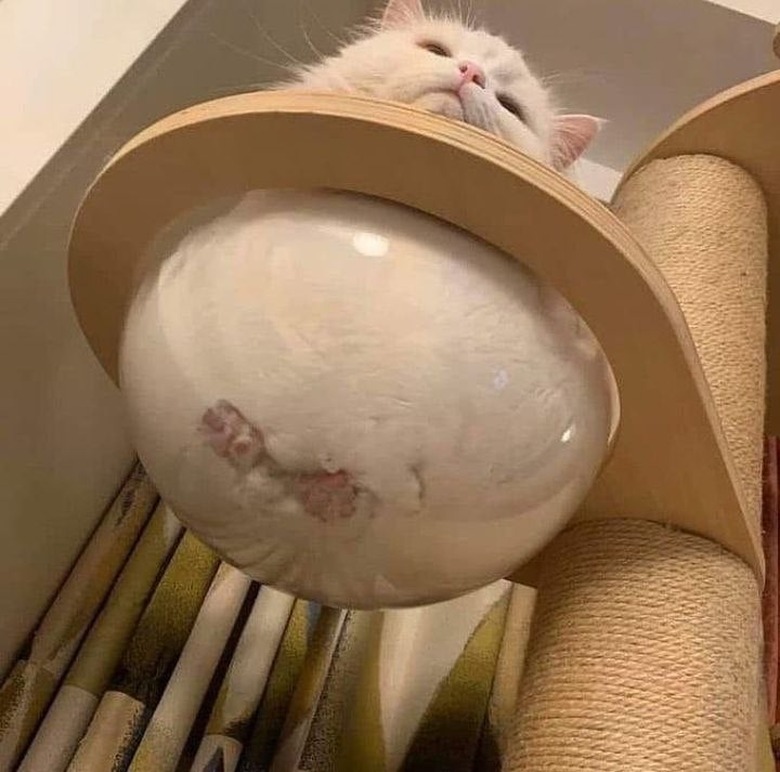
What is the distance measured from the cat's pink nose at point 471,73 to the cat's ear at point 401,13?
0.14 metres

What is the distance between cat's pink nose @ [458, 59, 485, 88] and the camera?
30.9 inches

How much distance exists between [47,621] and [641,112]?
3.39ft

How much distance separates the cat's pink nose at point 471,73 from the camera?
78 centimetres

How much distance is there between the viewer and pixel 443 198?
0.58 meters

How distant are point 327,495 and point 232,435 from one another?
0.05m

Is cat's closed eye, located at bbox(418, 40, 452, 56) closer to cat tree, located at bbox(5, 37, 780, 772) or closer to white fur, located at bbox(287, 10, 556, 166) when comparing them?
white fur, located at bbox(287, 10, 556, 166)

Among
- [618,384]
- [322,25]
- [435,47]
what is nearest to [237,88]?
[322,25]

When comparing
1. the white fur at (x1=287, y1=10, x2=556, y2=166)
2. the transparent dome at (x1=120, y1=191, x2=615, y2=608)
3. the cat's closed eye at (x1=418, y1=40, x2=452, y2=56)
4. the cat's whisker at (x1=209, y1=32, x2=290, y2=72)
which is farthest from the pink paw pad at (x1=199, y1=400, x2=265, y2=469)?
the cat's whisker at (x1=209, y1=32, x2=290, y2=72)

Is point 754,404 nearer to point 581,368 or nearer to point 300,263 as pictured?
point 581,368

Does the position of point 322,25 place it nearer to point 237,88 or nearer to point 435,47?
point 237,88

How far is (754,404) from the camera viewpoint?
0.91 meters

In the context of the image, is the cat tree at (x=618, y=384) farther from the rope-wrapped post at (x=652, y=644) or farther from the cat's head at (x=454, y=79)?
the cat's head at (x=454, y=79)

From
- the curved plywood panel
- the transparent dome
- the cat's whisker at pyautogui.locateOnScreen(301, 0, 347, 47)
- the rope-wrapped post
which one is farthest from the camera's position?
the cat's whisker at pyautogui.locateOnScreen(301, 0, 347, 47)

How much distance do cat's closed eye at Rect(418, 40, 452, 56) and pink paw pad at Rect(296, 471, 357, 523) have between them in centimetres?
40
